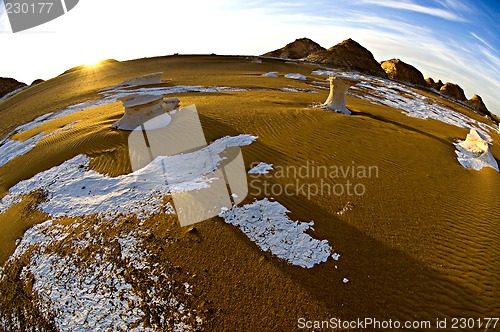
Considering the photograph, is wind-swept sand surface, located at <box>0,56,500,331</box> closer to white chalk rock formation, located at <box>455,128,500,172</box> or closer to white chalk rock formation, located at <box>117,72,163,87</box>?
white chalk rock formation, located at <box>455,128,500,172</box>

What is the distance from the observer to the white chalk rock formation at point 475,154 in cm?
981

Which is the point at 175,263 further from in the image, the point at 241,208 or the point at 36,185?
the point at 36,185

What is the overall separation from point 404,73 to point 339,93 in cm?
3453

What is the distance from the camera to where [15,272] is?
5.89m

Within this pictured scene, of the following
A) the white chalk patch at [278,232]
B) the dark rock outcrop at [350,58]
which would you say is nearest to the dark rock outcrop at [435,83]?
the dark rock outcrop at [350,58]

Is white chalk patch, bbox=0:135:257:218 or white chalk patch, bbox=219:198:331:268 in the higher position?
white chalk patch, bbox=219:198:331:268

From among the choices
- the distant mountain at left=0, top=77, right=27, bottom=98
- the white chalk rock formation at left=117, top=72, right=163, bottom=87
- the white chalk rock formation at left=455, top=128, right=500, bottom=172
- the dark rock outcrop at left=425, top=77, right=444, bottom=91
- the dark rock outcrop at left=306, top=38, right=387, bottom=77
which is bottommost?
the distant mountain at left=0, top=77, right=27, bottom=98

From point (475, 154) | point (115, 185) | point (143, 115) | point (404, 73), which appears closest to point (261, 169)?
point (115, 185)

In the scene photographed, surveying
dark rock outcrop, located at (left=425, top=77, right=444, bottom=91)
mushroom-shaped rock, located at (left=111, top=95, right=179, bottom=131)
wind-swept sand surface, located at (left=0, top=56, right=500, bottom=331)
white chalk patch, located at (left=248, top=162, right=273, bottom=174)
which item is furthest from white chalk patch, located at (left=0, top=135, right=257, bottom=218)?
dark rock outcrop, located at (left=425, top=77, right=444, bottom=91)

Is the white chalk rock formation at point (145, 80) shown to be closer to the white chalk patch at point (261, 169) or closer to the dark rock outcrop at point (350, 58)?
the white chalk patch at point (261, 169)

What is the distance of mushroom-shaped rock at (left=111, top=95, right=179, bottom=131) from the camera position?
437 inches

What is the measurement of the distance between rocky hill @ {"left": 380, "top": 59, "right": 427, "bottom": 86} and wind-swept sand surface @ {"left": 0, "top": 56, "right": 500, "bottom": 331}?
117 ft

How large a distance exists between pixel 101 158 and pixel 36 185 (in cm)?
190

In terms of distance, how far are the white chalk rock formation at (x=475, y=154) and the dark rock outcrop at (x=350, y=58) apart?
2712 centimetres
